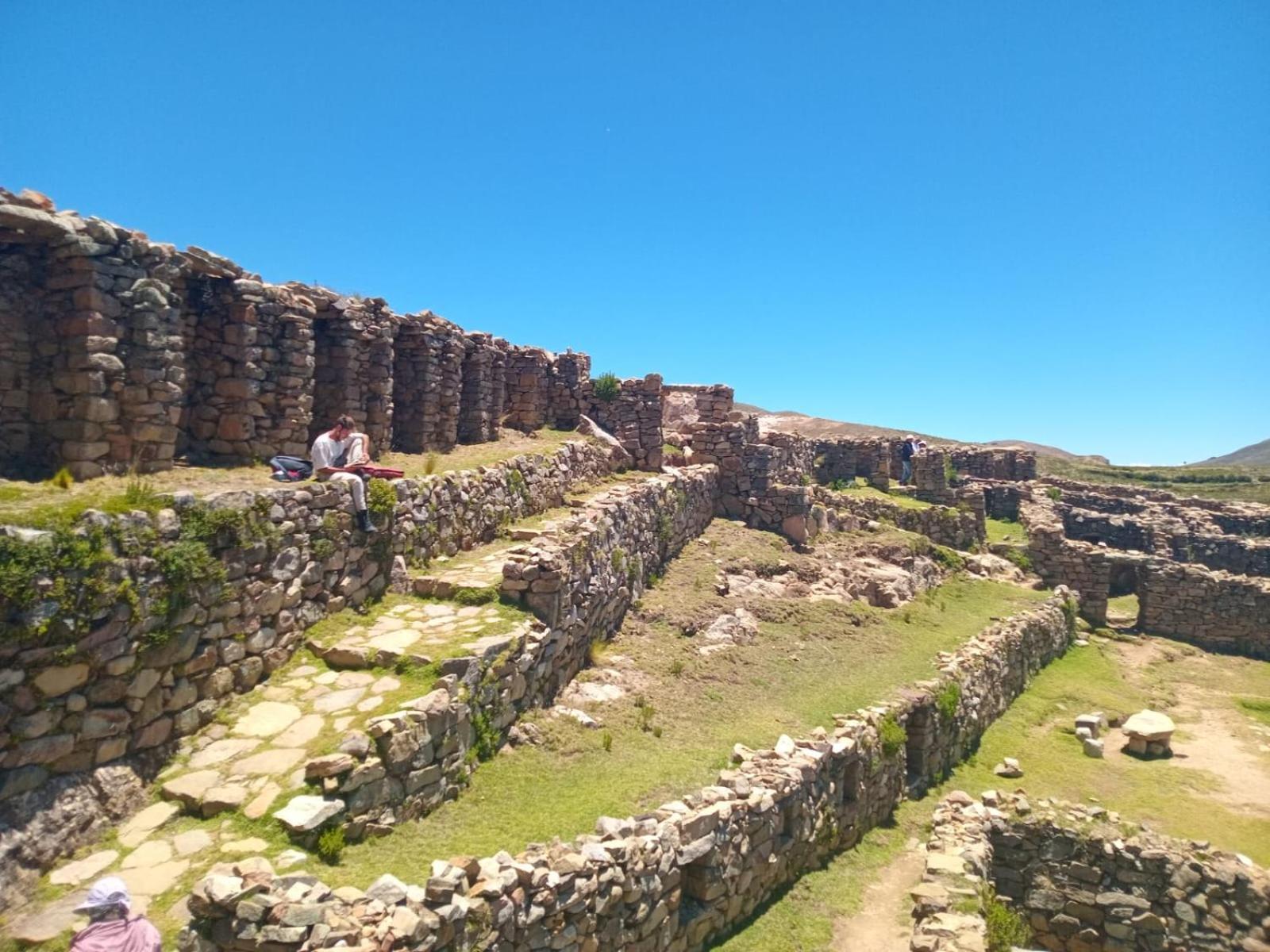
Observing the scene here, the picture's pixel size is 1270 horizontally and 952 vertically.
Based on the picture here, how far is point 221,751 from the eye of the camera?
729cm

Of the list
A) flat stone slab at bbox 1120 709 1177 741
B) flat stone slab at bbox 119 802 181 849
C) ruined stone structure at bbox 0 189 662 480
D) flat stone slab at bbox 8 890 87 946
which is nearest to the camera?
flat stone slab at bbox 8 890 87 946

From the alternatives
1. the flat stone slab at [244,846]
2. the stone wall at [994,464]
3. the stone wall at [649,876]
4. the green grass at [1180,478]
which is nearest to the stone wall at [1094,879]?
the stone wall at [649,876]

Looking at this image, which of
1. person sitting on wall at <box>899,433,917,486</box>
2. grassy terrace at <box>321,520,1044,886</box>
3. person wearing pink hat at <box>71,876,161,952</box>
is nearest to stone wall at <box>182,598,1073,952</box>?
person wearing pink hat at <box>71,876,161,952</box>

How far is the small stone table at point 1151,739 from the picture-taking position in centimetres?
1561

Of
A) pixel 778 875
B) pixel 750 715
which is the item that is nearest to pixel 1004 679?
pixel 750 715

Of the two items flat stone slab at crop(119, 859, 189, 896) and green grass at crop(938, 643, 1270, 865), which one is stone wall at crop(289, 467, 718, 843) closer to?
flat stone slab at crop(119, 859, 189, 896)

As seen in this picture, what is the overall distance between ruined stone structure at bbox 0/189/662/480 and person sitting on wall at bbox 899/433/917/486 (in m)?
24.0

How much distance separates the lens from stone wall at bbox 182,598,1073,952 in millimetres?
Result: 5418

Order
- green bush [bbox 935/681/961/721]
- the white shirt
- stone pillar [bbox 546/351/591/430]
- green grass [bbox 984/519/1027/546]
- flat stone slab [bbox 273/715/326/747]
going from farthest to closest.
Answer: green grass [bbox 984/519/1027/546] → stone pillar [bbox 546/351/591/430] → green bush [bbox 935/681/961/721] → the white shirt → flat stone slab [bbox 273/715/326/747]

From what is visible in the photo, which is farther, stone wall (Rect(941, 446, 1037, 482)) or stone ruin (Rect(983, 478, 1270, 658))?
stone wall (Rect(941, 446, 1037, 482))

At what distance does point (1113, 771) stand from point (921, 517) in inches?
507

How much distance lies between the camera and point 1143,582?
26000 mm

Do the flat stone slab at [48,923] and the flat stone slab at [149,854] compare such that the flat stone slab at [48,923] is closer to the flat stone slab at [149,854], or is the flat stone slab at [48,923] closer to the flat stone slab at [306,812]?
the flat stone slab at [149,854]

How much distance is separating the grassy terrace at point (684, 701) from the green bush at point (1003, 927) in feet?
10.4
